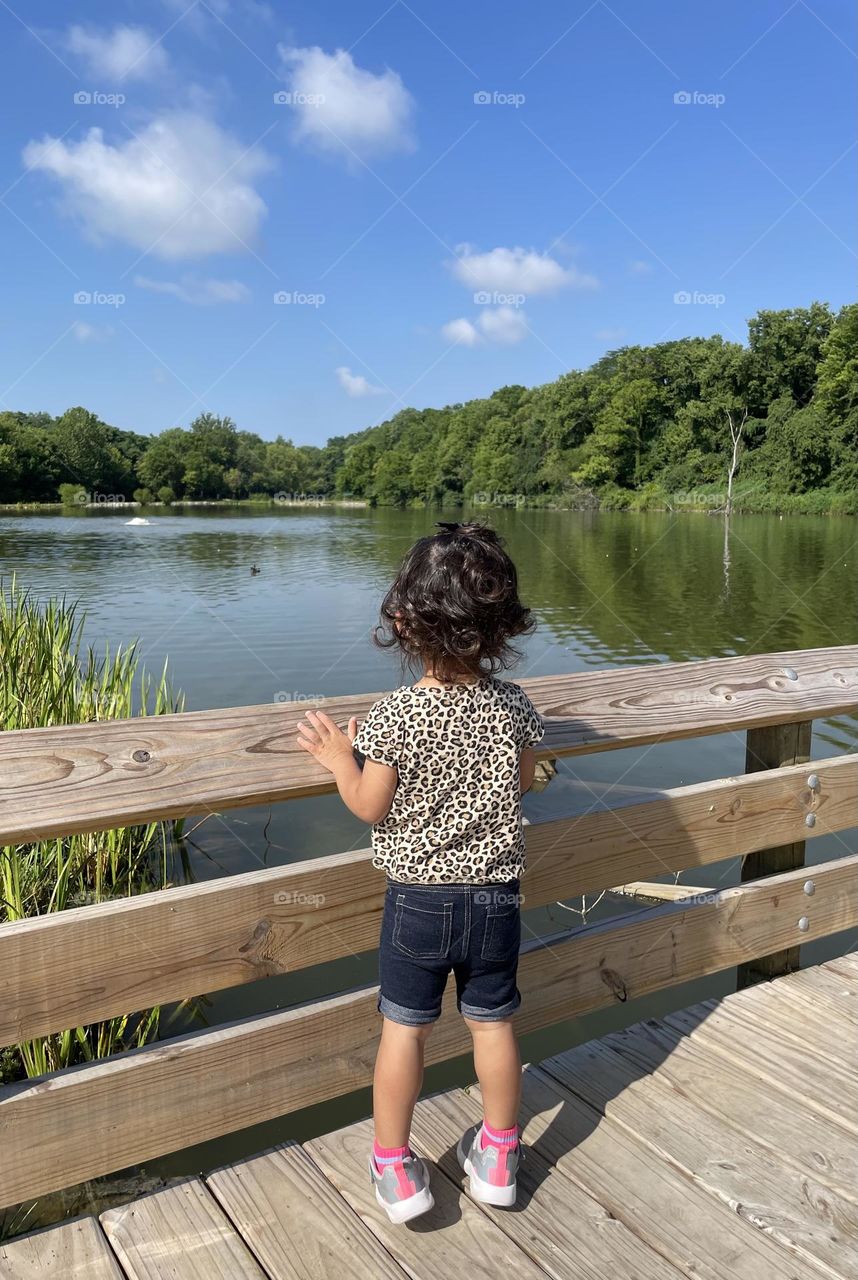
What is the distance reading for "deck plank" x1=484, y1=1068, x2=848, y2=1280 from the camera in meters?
1.62

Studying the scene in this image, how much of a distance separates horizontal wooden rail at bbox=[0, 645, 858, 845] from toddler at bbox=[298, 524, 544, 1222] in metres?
0.12

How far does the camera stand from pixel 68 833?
5.18 feet

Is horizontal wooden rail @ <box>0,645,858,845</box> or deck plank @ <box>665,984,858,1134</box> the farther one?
deck plank @ <box>665,984,858,1134</box>

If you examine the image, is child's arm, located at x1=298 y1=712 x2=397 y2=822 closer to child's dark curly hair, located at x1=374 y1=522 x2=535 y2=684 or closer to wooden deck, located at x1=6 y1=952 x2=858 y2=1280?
child's dark curly hair, located at x1=374 y1=522 x2=535 y2=684

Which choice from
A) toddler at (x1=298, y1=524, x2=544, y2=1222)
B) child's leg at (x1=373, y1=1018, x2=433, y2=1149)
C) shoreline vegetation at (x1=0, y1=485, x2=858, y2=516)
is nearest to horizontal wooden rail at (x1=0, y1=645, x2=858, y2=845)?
toddler at (x1=298, y1=524, x2=544, y2=1222)

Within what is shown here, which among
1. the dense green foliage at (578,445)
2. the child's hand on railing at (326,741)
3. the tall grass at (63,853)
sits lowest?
the tall grass at (63,853)

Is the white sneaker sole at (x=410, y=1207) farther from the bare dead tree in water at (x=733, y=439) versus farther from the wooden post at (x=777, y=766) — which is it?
the bare dead tree in water at (x=733, y=439)

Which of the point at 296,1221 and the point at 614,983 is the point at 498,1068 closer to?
the point at 296,1221

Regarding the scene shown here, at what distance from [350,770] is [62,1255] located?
0.93 meters

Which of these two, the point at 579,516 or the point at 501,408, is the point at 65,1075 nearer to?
the point at 579,516

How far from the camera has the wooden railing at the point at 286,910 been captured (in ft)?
5.17

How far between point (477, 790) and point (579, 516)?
61.2 meters

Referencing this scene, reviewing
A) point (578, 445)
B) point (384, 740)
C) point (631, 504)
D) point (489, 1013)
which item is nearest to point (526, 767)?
point (384, 740)

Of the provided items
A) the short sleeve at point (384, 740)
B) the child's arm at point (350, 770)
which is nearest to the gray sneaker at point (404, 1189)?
the child's arm at point (350, 770)
